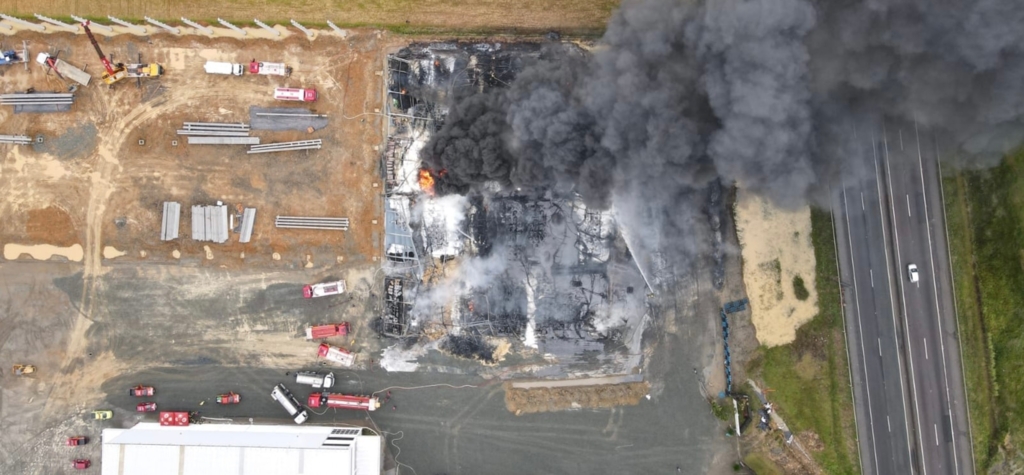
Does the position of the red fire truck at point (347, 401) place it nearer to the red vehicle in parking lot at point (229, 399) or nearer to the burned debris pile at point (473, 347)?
the red vehicle in parking lot at point (229, 399)

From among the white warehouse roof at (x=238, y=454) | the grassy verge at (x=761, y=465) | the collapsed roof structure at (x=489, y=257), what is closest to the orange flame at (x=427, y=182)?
the collapsed roof structure at (x=489, y=257)

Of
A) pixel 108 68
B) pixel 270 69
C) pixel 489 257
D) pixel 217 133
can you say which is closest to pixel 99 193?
pixel 108 68

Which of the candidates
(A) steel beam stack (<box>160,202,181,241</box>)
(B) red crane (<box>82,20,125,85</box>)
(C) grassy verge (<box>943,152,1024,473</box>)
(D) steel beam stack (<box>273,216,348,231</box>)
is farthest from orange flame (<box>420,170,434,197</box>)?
(C) grassy verge (<box>943,152,1024,473</box>)

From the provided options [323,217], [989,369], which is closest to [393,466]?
[323,217]

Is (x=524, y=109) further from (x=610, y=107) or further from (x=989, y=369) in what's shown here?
(x=989, y=369)

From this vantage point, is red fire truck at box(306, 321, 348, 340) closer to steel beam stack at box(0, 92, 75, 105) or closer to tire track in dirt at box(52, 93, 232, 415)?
tire track in dirt at box(52, 93, 232, 415)
